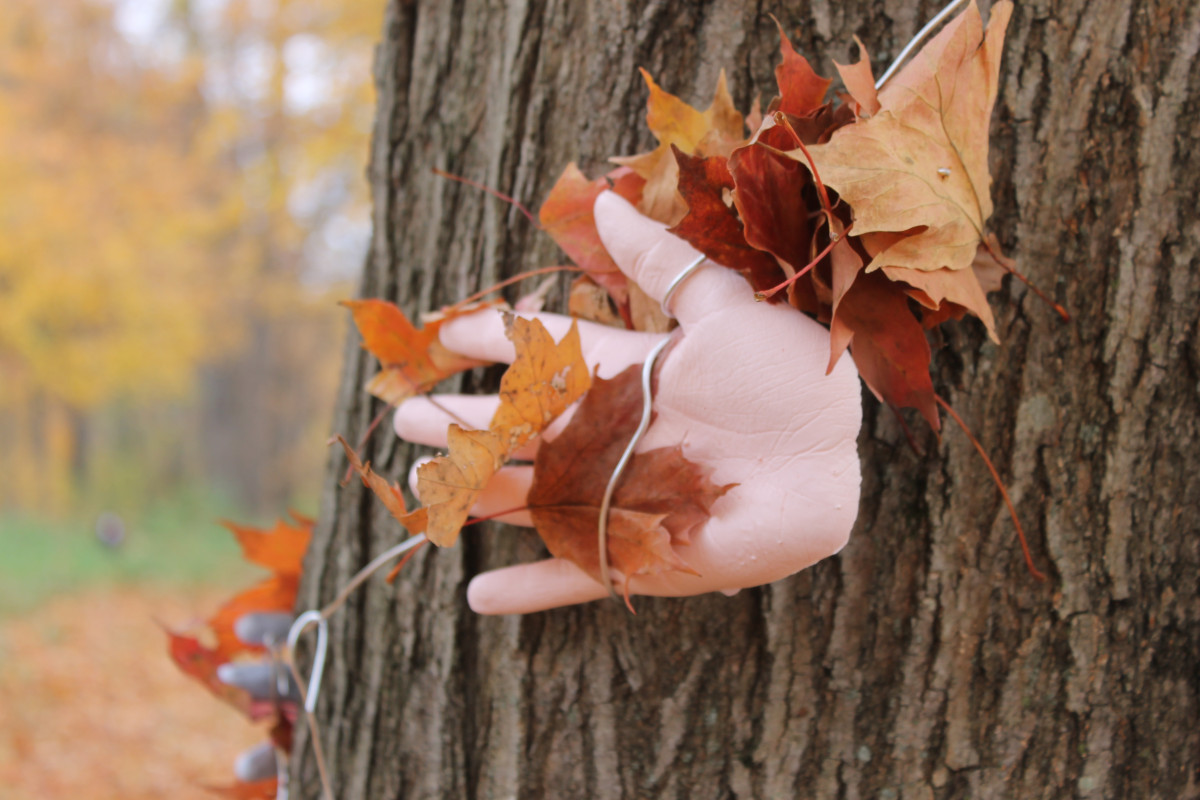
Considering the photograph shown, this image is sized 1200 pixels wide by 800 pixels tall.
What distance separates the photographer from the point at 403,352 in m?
0.87

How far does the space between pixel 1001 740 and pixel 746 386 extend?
509mm

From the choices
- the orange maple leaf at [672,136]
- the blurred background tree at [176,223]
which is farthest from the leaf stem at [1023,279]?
the blurred background tree at [176,223]

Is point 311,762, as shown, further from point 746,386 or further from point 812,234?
point 812,234

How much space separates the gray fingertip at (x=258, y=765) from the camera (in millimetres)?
1188

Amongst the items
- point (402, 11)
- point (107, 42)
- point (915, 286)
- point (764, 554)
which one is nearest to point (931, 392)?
point (915, 286)

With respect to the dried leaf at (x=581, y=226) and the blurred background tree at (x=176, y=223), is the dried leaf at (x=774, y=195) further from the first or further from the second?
the blurred background tree at (x=176, y=223)

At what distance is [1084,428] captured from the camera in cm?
78

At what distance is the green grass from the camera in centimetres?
595

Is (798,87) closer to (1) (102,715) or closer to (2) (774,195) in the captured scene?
(2) (774,195)

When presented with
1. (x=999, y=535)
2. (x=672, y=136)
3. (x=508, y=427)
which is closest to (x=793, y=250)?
(x=672, y=136)

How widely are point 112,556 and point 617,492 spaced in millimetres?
7728

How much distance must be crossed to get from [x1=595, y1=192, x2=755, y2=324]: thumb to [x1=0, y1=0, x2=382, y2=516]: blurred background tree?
5.88 m

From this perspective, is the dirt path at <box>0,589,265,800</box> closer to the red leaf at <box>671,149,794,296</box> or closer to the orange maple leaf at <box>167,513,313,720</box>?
the orange maple leaf at <box>167,513,313,720</box>

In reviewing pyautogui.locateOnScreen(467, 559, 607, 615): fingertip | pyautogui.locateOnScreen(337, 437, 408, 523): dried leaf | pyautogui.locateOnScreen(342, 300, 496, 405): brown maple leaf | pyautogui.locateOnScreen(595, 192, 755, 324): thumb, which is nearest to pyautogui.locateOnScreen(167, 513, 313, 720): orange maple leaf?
pyautogui.locateOnScreen(342, 300, 496, 405): brown maple leaf
